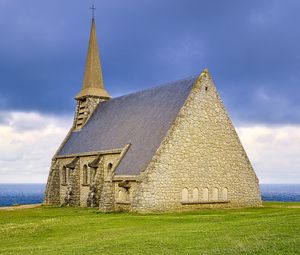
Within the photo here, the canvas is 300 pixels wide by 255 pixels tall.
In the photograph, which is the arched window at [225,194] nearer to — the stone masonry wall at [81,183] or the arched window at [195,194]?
the arched window at [195,194]

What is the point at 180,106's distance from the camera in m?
38.8

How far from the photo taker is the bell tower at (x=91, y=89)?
2223 inches

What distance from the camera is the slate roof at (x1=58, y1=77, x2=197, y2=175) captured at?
38344 millimetres

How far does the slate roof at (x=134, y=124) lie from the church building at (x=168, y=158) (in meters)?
0.10

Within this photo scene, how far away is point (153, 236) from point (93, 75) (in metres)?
38.0

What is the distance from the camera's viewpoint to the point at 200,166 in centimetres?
3894

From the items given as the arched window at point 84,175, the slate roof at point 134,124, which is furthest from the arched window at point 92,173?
the slate roof at point 134,124

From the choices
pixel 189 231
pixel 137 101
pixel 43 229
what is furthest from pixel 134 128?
pixel 189 231

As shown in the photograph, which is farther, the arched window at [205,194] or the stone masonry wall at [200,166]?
the arched window at [205,194]

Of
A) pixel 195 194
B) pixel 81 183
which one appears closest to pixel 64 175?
pixel 81 183

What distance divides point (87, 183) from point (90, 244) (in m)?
27.1

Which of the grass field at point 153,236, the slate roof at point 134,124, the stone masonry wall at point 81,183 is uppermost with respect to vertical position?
the slate roof at point 134,124

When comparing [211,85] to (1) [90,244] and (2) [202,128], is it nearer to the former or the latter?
(2) [202,128]

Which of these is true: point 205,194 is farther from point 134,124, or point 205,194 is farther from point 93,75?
point 93,75
